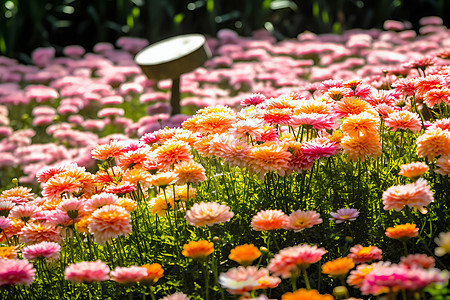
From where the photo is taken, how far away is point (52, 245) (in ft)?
5.95

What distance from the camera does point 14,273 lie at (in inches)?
63.3

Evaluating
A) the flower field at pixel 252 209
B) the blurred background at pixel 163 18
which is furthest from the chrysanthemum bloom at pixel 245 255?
the blurred background at pixel 163 18

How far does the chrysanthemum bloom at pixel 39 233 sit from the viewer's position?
2.01 metres

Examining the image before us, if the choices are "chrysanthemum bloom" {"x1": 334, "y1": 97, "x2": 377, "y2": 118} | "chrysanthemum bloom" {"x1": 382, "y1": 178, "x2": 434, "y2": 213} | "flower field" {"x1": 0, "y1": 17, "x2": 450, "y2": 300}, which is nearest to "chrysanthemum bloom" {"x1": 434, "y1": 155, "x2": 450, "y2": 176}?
"flower field" {"x1": 0, "y1": 17, "x2": 450, "y2": 300}

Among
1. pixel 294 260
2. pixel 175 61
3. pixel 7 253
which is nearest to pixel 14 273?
pixel 7 253

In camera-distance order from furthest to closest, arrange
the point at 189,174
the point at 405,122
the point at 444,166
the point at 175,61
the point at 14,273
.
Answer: the point at 175,61 < the point at 405,122 < the point at 189,174 < the point at 444,166 < the point at 14,273

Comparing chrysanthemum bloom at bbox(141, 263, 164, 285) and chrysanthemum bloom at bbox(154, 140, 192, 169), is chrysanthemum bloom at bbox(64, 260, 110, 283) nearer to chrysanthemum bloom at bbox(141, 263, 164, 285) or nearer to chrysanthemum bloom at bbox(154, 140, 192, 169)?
chrysanthemum bloom at bbox(141, 263, 164, 285)

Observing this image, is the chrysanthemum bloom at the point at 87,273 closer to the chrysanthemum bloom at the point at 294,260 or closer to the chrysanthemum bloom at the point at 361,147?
the chrysanthemum bloom at the point at 294,260

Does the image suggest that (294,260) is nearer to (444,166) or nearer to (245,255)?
(245,255)

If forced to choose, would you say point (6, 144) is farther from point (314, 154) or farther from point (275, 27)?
point (275, 27)

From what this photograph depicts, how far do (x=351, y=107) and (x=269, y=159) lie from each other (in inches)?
19.9

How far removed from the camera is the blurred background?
24.1 ft

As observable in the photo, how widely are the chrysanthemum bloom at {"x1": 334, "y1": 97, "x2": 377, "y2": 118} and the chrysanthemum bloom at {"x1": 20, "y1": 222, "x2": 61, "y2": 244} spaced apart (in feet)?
3.72

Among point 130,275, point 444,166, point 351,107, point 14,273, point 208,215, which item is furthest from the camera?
point 351,107
